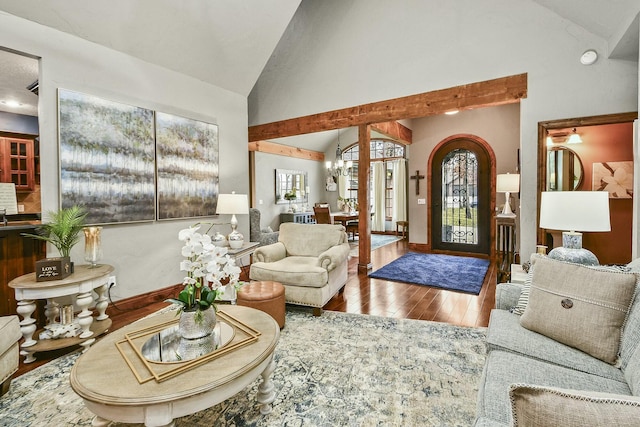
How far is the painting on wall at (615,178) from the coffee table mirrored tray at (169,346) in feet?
16.0

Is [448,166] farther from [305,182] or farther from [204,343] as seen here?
[204,343]

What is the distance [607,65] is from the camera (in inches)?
122

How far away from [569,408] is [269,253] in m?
3.22

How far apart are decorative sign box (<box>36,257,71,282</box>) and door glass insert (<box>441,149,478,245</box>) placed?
20.8ft

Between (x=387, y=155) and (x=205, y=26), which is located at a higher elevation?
(x=205, y=26)

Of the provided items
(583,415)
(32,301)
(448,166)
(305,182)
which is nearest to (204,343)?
(583,415)

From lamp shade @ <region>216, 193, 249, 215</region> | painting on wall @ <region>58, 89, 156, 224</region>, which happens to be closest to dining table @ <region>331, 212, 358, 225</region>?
lamp shade @ <region>216, 193, 249, 215</region>

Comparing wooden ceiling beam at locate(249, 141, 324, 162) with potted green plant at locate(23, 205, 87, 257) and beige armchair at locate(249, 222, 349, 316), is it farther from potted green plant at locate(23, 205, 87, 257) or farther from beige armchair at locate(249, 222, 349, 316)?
potted green plant at locate(23, 205, 87, 257)

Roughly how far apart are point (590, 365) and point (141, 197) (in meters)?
4.04

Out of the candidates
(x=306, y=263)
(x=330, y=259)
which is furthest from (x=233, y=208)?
(x=330, y=259)

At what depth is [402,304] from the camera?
3461 mm

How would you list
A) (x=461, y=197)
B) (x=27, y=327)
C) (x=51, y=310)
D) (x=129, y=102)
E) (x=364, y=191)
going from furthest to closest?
1. (x=461, y=197)
2. (x=364, y=191)
3. (x=129, y=102)
4. (x=51, y=310)
5. (x=27, y=327)

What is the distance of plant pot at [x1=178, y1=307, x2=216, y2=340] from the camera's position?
1618 millimetres

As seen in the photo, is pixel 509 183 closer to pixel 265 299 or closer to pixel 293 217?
pixel 265 299
